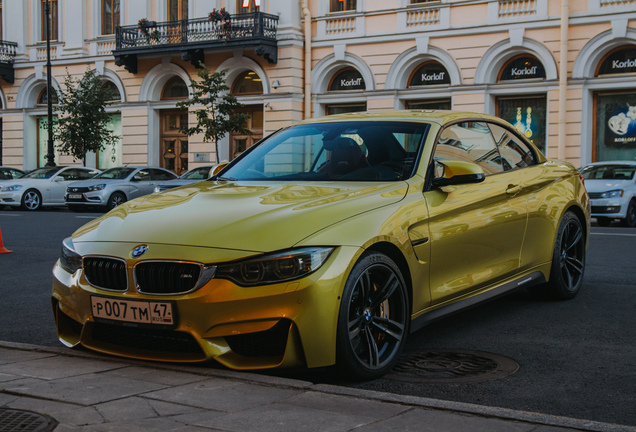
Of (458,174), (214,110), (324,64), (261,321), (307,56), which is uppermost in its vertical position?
(307,56)

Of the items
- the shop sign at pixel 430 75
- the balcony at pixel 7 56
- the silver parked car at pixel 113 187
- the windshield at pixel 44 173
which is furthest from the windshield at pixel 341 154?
the balcony at pixel 7 56

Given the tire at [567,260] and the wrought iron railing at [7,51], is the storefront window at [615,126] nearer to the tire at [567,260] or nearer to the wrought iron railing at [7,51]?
the tire at [567,260]

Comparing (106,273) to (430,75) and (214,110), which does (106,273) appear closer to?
(430,75)

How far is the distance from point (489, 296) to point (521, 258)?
1.93 feet

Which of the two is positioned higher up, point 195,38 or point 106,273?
point 195,38

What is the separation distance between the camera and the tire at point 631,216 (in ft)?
60.5

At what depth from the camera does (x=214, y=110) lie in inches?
1180

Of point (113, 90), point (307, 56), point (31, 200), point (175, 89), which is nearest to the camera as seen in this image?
point (31, 200)

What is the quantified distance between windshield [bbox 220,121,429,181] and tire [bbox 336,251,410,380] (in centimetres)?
89

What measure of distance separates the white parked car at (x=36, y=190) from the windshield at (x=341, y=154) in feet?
65.2

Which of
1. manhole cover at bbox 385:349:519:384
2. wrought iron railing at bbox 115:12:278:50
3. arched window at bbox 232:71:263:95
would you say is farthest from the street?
arched window at bbox 232:71:263:95

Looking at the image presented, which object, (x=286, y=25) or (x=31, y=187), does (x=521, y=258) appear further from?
(x=286, y=25)

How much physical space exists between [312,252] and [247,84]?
91.2 ft

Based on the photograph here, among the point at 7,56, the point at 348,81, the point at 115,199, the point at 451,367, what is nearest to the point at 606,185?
the point at 348,81
